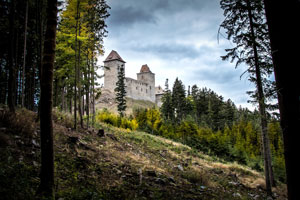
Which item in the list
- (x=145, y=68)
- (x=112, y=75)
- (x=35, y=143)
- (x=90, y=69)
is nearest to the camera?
(x=35, y=143)

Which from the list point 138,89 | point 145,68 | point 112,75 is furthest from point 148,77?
point 112,75

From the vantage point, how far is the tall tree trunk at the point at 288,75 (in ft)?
9.14

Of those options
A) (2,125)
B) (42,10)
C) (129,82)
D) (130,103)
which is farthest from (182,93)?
(2,125)

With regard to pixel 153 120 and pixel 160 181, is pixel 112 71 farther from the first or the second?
pixel 160 181

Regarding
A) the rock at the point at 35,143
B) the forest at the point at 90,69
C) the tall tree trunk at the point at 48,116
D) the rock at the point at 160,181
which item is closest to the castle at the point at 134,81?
the forest at the point at 90,69

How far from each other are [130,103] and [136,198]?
247 feet

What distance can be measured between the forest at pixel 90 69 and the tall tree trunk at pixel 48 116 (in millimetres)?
17

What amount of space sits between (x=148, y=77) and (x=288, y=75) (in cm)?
9446

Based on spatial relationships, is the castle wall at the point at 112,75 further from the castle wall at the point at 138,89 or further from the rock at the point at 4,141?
the rock at the point at 4,141

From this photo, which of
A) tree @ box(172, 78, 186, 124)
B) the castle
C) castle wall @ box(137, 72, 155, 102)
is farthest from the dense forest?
castle wall @ box(137, 72, 155, 102)

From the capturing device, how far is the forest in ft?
9.71

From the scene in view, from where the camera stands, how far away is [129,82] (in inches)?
3383

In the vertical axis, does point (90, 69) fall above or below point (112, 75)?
below

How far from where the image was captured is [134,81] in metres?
88.6
